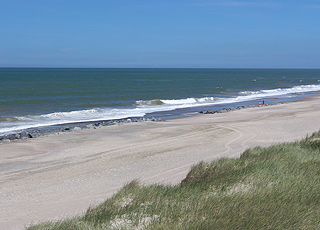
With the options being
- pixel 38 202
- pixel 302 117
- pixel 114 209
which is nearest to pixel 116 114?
pixel 302 117

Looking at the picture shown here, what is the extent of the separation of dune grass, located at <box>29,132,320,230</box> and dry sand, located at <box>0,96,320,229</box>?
2302 millimetres

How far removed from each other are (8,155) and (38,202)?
6576mm

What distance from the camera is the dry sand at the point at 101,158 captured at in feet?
29.1

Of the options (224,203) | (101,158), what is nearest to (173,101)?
(101,158)

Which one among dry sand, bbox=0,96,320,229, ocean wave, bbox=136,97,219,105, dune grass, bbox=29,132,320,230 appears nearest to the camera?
dune grass, bbox=29,132,320,230

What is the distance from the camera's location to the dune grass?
485 cm

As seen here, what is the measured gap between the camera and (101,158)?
43.9ft

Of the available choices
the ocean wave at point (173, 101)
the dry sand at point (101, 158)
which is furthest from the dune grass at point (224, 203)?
the ocean wave at point (173, 101)

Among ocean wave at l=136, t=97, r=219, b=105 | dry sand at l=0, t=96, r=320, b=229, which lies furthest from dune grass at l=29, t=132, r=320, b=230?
ocean wave at l=136, t=97, r=219, b=105

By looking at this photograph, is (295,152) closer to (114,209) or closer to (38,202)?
(114,209)

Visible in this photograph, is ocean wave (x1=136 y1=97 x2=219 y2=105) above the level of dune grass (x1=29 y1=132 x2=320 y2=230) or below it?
below

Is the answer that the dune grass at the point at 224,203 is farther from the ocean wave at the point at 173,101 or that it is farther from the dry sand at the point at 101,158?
the ocean wave at the point at 173,101

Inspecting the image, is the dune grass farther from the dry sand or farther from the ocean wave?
the ocean wave

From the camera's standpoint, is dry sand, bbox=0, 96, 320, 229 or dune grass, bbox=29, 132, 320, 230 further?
dry sand, bbox=0, 96, 320, 229
